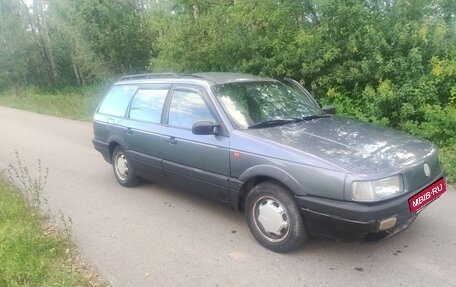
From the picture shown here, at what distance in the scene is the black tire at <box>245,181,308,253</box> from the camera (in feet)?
12.0

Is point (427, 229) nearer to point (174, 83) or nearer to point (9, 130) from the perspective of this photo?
point (174, 83)

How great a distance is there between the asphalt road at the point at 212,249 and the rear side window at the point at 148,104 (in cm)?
116

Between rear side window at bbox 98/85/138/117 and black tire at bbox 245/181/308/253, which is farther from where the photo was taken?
rear side window at bbox 98/85/138/117

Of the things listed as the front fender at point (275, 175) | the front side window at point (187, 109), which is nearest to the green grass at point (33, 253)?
the front fender at point (275, 175)

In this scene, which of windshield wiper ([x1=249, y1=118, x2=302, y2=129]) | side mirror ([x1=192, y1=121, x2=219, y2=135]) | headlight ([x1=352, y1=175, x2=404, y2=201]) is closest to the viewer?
headlight ([x1=352, y1=175, x2=404, y2=201])

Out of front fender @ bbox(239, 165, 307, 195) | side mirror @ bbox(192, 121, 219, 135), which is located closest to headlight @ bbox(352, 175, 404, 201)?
front fender @ bbox(239, 165, 307, 195)

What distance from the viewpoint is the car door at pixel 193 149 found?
14.0 ft

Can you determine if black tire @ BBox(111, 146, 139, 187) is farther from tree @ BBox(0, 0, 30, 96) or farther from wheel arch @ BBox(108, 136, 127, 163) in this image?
tree @ BBox(0, 0, 30, 96)

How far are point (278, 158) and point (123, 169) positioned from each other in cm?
323

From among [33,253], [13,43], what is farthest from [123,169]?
[13,43]

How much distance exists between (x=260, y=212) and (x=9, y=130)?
40.7 ft

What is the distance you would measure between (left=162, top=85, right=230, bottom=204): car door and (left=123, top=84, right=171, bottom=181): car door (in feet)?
0.62

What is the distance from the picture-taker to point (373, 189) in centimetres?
323

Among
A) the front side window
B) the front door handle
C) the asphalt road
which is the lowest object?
the asphalt road
